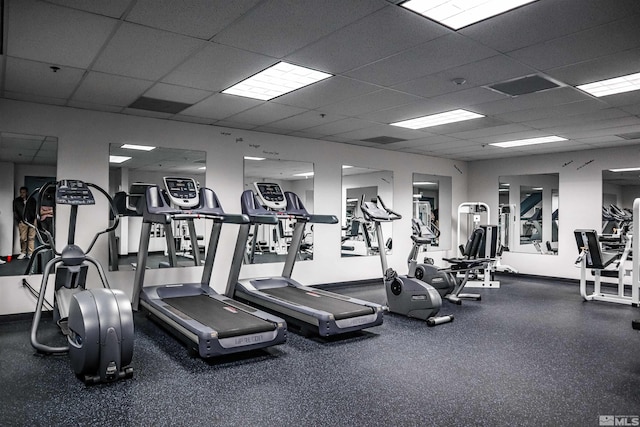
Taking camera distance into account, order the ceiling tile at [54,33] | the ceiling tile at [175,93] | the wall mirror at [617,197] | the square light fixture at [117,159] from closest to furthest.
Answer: the ceiling tile at [54,33] < the ceiling tile at [175,93] < the square light fixture at [117,159] < the wall mirror at [617,197]

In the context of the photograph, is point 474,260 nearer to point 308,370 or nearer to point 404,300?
point 404,300

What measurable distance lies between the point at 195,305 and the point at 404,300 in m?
2.40

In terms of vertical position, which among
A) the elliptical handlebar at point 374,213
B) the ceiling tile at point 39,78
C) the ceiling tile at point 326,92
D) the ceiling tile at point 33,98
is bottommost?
the elliptical handlebar at point 374,213

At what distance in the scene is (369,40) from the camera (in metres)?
3.08

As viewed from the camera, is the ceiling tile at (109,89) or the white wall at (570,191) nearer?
the ceiling tile at (109,89)

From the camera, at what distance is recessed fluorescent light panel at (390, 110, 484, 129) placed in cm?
534

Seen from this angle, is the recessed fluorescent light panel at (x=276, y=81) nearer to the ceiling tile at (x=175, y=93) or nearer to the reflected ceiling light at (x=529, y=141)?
the ceiling tile at (x=175, y=93)

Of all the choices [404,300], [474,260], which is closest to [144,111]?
[404,300]

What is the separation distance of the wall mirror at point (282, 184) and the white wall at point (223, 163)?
0.11 m

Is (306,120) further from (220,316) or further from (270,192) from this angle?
(220,316)

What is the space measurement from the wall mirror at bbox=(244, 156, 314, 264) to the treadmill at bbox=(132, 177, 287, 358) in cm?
140

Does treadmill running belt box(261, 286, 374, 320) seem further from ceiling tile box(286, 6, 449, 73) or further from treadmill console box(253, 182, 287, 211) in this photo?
ceiling tile box(286, 6, 449, 73)

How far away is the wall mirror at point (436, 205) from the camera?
340 inches

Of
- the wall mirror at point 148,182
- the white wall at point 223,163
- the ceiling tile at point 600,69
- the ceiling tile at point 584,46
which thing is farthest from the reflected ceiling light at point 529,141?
the wall mirror at point 148,182
